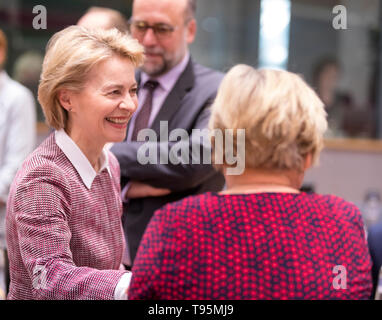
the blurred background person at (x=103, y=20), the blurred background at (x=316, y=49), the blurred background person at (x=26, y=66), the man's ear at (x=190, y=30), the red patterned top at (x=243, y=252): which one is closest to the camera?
the red patterned top at (x=243, y=252)

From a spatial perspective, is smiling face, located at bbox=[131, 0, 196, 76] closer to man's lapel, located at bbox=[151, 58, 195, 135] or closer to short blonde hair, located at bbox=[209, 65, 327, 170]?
man's lapel, located at bbox=[151, 58, 195, 135]

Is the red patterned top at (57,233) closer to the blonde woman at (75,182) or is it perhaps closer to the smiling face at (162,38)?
the blonde woman at (75,182)

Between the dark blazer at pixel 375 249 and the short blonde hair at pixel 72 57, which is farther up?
the short blonde hair at pixel 72 57

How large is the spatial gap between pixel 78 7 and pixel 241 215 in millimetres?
4133

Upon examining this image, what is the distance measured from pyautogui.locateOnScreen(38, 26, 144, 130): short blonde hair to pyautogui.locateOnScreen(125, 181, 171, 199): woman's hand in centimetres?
55

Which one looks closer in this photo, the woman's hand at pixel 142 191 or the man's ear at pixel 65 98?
the man's ear at pixel 65 98

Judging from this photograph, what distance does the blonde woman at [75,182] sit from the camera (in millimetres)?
1303

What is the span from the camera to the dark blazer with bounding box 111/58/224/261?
1.95 m

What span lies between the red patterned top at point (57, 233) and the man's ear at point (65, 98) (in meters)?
0.08

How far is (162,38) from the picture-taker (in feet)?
6.73

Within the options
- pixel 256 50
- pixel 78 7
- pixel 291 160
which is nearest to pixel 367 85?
pixel 256 50

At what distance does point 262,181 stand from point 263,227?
0.37 ft

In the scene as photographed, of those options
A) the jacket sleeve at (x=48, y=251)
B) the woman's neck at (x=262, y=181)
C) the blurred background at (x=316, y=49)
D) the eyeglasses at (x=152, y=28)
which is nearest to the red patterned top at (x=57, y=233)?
the jacket sleeve at (x=48, y=251)

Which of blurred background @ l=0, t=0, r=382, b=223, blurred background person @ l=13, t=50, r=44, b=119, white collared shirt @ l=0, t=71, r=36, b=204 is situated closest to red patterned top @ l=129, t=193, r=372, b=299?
white collared shirt @ l=0, t=71, r=36, b=204
